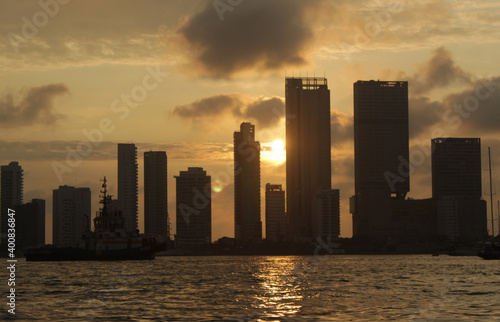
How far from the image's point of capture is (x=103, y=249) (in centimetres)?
18988

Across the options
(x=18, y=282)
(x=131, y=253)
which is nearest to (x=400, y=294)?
(x=18, y=282)

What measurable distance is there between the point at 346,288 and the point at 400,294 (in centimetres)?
1076

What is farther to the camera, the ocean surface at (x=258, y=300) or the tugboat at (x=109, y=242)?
the tugboat at (x=109, y=242)

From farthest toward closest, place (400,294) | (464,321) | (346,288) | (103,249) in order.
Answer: (103,249) → (346,288) → (400,294) → (464,321)

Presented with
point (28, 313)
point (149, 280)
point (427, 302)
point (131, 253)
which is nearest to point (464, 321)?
point (427, 302)

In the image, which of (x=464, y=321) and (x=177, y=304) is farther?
(x=177, y=304)

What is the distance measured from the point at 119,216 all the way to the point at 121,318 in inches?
5203

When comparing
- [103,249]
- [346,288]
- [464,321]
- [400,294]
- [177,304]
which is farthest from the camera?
[103,249]

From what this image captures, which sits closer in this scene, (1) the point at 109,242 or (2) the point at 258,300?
(2) the point at 258,300

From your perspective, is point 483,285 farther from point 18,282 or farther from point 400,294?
point 18,282

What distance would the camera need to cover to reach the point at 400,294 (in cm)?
8431

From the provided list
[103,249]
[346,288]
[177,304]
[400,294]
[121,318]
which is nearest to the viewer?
[121,318]

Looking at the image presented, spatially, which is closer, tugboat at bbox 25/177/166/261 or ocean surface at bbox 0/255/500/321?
ocean surface at bbox 0/255/500/321

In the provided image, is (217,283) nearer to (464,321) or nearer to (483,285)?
(483,285)
